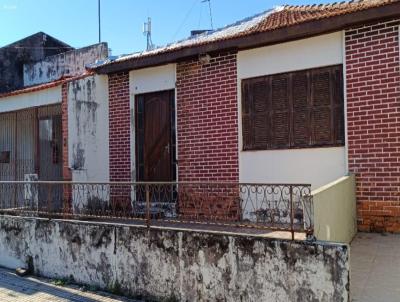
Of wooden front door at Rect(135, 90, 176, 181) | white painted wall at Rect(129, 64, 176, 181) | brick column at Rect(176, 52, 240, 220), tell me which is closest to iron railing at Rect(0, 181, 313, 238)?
brick column at Rect(176, 52, 240, 220)

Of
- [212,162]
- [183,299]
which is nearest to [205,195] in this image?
[212,162]

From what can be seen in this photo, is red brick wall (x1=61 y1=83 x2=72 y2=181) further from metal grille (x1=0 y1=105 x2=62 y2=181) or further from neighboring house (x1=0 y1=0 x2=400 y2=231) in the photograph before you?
metal grille (x1=0 y1=105 x2=62 y2=181)

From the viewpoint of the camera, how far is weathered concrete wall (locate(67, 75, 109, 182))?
962 centimetres

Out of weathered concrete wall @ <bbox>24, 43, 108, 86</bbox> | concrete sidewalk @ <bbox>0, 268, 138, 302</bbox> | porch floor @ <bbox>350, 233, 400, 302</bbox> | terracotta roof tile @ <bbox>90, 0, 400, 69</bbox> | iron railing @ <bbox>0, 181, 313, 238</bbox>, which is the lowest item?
concrete sidewalk @ <bbox>0, 268, 138, 302</bbox>

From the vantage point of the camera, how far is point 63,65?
16.2 metres

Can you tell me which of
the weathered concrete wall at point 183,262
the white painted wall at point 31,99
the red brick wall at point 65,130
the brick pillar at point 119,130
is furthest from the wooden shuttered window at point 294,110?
the white painted wall at point 31,99

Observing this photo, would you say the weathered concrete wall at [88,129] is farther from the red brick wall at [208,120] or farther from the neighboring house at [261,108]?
the red brick wall at [208,120]

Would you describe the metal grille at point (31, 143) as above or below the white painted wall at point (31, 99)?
below

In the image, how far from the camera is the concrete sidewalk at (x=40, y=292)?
5988mm

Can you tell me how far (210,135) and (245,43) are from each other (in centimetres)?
176

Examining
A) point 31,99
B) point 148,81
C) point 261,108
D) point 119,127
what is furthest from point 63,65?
point 261,108

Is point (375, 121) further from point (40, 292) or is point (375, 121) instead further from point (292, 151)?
point (40, 292)

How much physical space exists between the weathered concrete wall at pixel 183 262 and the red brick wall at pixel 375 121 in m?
2.61

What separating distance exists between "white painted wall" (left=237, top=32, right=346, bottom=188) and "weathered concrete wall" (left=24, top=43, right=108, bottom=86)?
335 inches
